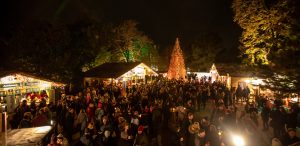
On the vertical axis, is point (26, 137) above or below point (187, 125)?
above

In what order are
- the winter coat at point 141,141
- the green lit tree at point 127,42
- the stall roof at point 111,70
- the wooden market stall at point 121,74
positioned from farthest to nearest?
the green lit tree at point 127,42, the stall roof at point 111,70, the wooden market stall at point 121,74, the winter coat at point 141,141

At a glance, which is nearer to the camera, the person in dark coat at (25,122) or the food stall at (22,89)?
the person in dark coat at (25,122)

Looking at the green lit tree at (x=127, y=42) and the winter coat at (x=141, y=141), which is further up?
the green lit tree at (x=127, y=42)

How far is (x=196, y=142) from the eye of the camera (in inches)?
324

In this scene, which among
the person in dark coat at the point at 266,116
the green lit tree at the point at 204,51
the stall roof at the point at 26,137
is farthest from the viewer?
the green lit tree at the point at 204,51

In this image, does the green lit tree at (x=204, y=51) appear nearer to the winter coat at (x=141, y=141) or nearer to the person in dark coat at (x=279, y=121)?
the person in dark coat at (x=279, y=121)

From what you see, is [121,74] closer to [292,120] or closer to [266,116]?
[266,116]

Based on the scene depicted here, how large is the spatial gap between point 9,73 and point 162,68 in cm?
4606

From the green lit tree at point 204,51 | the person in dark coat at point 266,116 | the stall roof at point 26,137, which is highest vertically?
the green lit tree at point 204,51

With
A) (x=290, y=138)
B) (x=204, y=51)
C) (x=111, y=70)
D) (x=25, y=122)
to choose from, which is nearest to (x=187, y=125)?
(x=290, y=138)

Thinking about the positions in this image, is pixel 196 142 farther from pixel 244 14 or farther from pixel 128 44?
pixel 128 44

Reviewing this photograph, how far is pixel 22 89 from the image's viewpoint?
16219 mm

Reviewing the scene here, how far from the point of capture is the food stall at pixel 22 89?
15375mm

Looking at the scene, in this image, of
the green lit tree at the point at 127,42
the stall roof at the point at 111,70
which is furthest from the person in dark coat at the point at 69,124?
the green lit tree at the point at 127,42
